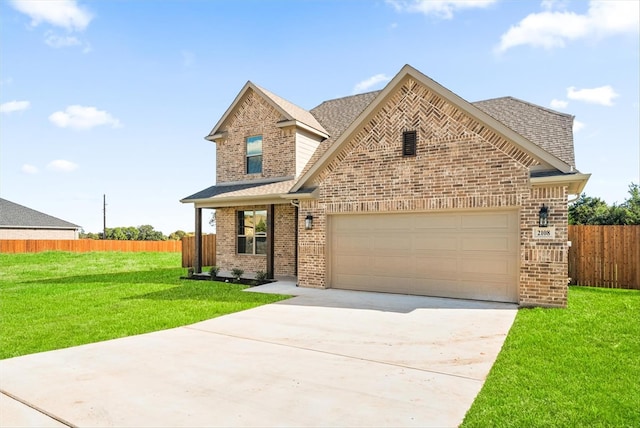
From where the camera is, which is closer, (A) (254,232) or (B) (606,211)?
(A) (254,232)

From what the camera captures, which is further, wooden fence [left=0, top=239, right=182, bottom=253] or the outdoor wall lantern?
wooden fence [left=0, top=239, right=182, bottom=253]

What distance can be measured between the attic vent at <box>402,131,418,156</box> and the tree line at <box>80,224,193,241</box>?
4974 cm

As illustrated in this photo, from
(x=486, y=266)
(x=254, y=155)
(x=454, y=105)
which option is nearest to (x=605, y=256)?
(x=486, y=266)

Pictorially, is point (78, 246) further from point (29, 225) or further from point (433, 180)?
point (433, 180)

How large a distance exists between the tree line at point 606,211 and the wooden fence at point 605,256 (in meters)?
11.1

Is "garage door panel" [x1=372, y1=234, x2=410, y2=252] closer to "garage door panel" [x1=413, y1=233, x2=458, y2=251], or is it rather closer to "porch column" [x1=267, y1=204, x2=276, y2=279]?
"garage door panel" [x1=413, y1=233, x2=458, y2=251]

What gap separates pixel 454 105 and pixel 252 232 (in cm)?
906

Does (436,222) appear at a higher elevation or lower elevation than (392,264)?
higher

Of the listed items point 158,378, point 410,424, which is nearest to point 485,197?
point 410,424

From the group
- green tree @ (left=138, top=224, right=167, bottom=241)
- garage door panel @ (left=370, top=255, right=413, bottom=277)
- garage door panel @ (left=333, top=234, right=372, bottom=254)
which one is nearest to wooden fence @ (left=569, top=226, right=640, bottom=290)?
garage door panel @ (left=370, top=255, right=413, bottom=277)

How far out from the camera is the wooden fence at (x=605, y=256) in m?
11.6

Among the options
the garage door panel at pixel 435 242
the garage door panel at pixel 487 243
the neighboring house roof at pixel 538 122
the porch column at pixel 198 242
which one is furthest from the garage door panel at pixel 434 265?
the porch column at pixel 198 242

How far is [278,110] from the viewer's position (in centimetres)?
1437

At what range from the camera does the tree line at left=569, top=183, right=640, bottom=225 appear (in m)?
21.0
